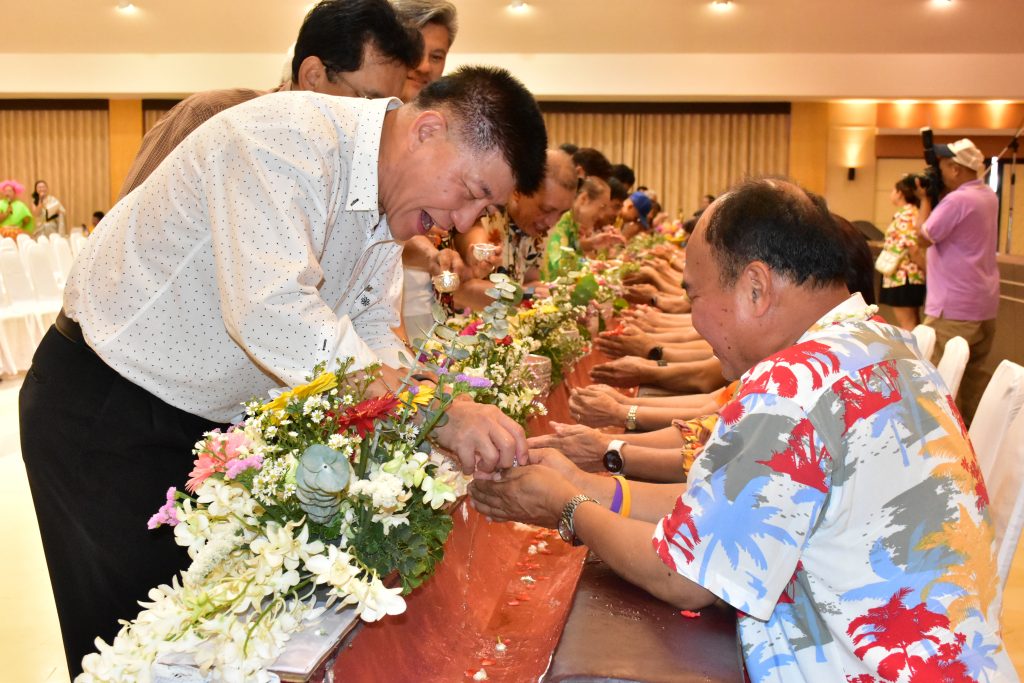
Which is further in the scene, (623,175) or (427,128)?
(623,175)

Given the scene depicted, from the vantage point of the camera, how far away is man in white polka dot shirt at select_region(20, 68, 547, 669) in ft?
5.42

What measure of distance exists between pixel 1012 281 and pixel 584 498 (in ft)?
21.9

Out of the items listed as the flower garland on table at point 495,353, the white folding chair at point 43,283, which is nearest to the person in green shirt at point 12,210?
the white folding chair at point 43,283

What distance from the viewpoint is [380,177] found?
184cm

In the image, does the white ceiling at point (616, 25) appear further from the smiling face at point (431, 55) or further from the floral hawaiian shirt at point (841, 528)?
the floral hawaiian shirt at point (841, 528)

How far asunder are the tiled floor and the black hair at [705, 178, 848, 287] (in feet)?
8.36

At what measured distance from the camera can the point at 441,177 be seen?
1.77m

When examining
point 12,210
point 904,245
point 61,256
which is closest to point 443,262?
point 904,245

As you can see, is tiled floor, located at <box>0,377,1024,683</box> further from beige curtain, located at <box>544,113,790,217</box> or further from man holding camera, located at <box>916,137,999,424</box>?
beige curtain, located at <box>544,113,790,217</box>

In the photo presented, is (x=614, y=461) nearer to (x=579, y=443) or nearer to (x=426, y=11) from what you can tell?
(x=579, y=443)

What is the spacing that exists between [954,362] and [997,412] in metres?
0.68

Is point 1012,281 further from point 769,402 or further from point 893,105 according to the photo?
point 893,105

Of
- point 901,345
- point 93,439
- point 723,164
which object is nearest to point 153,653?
point 93,439

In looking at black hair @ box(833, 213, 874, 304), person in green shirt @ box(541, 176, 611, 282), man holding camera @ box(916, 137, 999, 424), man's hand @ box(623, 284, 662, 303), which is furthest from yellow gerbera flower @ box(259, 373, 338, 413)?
man holding camera @ box(916, 137, 999, 424)
